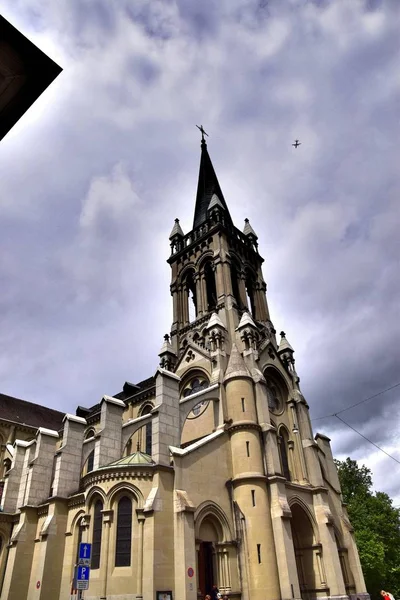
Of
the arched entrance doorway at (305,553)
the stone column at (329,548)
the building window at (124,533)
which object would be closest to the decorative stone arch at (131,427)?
the building window at (124,533)

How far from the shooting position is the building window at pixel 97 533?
17609mm

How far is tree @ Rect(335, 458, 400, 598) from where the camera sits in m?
33.6

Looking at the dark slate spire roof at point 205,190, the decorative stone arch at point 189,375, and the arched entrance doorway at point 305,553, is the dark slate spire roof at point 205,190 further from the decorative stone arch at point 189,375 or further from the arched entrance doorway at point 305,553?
the arched entrance doorway at point 305,553

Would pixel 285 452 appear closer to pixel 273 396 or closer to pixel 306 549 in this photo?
pixel 273 396

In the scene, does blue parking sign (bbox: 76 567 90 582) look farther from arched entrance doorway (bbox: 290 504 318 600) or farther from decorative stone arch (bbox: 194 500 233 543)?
arched entrance doorway (bbox: 290 504 318 600)

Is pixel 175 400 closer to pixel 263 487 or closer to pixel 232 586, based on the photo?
pixel 263 487

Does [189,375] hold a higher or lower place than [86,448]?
higher

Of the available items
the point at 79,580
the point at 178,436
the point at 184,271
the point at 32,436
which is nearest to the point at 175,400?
the point at 178,436

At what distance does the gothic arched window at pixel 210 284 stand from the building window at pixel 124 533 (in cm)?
1768

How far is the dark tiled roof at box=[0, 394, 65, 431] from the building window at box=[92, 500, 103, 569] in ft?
73.4

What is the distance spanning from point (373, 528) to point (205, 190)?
35557 mm

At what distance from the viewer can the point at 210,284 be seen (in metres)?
34.2

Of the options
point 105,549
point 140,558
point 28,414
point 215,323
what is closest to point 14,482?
point 105,549

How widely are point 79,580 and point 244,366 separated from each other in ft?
49.9
